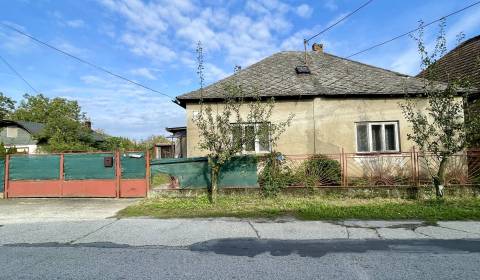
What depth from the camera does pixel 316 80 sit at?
14562mm

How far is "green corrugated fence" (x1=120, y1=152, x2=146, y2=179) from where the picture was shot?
470 inches

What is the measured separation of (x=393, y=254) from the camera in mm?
5602

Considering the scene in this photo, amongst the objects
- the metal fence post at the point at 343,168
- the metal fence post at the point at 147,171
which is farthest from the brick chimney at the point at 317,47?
the metal fence post at the point at 147,171

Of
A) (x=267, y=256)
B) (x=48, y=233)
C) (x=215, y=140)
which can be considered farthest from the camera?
(x=215, y=140)

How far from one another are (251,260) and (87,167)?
8697mm

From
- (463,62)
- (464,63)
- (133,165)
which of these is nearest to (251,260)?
(133,165)

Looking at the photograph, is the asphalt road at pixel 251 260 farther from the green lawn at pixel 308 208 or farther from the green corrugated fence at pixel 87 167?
the green corrugated fence at pixel 87 167

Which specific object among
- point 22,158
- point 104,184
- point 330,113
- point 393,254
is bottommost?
point 393,254

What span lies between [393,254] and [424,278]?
113 cm

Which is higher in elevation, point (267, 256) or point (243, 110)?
point (243, 110)

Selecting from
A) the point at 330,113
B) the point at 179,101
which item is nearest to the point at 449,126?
the point at 330,113

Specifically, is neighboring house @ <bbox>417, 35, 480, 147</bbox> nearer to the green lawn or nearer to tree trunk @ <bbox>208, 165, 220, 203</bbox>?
the green lawn

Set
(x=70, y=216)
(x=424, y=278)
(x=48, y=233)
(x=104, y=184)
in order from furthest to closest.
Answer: (x=104, y=184)
(x=70, y=216)
(x=48, y=233)
(x=424, y=278)

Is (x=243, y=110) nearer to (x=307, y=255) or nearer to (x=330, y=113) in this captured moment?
(x=330, y=113)
